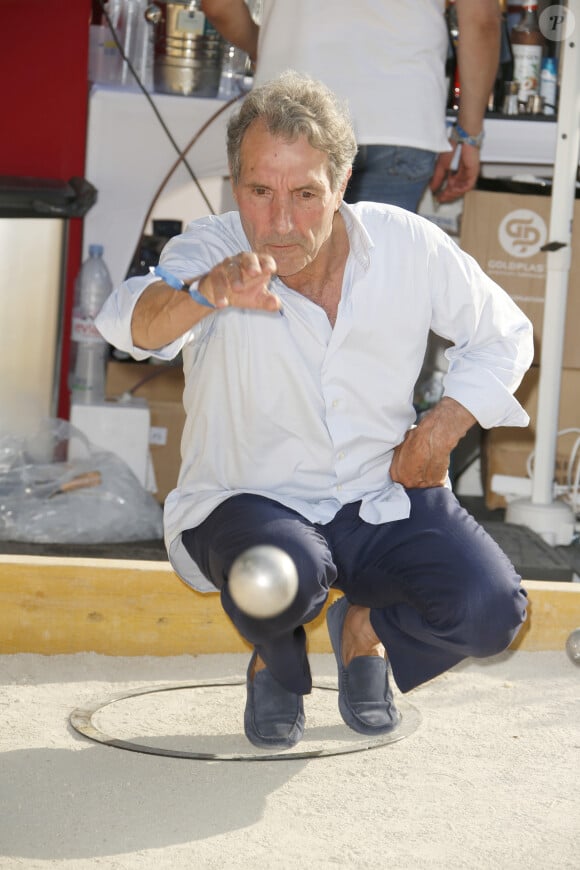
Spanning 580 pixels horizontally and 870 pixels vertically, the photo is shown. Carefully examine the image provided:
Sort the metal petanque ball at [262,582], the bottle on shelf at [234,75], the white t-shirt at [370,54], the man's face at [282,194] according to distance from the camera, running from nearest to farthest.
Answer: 1. the metal petanque ball at [262,582]
2. the man's face at [282,194]
3. the white t-shirt at [370,54]
4. the bottle on shelf at [234,75]

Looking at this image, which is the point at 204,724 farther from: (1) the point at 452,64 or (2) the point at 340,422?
(1) the point at 452,64

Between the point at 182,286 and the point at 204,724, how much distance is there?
76cm

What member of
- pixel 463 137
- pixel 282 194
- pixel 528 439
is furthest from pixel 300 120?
pixel 528 439

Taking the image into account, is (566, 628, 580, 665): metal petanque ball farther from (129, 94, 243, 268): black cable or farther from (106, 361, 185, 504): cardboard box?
(129, 94, 243, 268): black cable

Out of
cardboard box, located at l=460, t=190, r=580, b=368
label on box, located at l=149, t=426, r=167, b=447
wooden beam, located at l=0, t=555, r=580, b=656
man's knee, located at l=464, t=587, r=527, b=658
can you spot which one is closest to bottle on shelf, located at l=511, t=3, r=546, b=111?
cardboard box, located at l=460, t=190, r=580, b=368

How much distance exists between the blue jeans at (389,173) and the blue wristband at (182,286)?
1233 mm

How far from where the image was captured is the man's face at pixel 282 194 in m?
1.76

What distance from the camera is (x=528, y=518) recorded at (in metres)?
3.31

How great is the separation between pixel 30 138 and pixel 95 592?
→ 2023mm

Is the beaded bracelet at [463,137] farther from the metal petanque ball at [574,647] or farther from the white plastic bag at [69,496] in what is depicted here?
the metal petanque ball at [574,647]

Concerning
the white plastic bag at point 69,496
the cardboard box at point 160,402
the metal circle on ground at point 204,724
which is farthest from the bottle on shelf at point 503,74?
the metal circle on ground at point 204,724

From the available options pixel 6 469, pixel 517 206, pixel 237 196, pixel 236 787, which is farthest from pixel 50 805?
pixel 517 206

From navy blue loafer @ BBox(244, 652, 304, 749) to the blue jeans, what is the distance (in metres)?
1.28

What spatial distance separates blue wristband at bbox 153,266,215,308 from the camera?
1.61m
